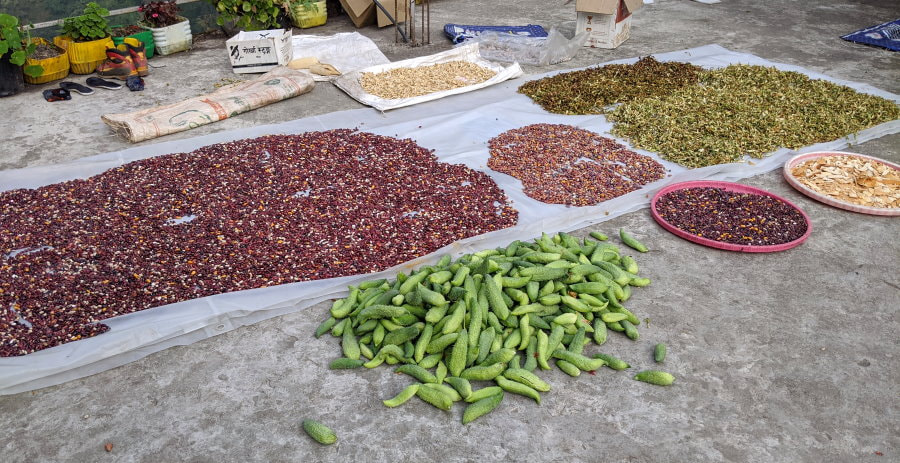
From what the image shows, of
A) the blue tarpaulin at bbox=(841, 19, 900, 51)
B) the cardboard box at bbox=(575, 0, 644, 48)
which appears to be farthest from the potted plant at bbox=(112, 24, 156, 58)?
the blue tarpaulin at bbox=(841, 19, 900, 51)

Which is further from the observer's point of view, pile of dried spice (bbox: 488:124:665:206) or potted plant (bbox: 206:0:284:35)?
potted plant (bbox: 206:0:284:35)

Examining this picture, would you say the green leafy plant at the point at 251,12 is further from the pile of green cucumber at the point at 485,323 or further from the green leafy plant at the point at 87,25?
the pile of green cucumber at the point at 485,323

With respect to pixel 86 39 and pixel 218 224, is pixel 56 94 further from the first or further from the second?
pixel 218 224

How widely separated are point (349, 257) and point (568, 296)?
1.22 m

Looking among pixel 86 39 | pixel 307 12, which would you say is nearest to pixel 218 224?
pixel 86 39

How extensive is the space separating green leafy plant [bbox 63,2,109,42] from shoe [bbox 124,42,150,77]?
0.39 m

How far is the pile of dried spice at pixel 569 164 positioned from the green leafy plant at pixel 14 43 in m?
4.41

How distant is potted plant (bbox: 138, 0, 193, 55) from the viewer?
6.93 metres

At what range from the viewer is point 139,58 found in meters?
6.32

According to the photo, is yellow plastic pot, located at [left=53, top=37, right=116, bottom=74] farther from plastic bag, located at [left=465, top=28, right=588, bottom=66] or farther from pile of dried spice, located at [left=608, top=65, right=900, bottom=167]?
pile of dried spice, located at [left=608, top=65, right=900, bottom=167]

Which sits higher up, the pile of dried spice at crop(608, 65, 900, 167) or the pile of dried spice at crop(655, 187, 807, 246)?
the pile of dried spice at crop(608, 65, 900, 167)

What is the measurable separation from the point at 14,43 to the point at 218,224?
3.62 m

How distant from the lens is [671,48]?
7.49 m

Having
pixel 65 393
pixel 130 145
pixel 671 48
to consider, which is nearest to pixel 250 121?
pixel 130 145
